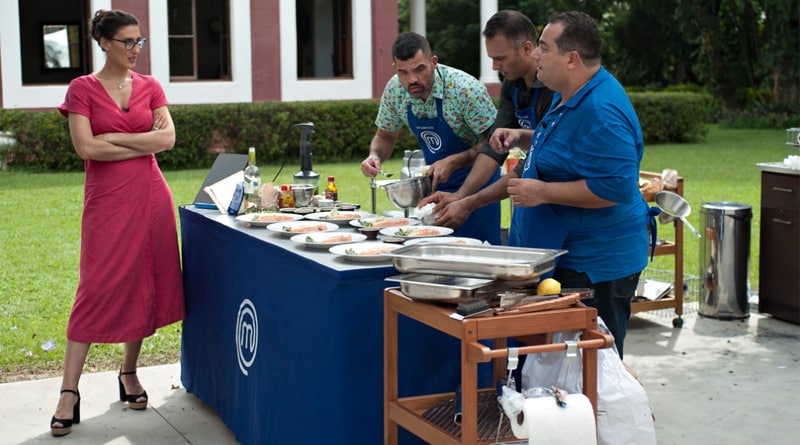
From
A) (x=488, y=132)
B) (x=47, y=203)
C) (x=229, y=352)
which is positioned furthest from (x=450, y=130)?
(x=47, y=203)

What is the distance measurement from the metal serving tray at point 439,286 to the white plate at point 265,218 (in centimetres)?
130

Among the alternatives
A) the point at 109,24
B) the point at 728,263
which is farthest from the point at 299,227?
the point at 728,263

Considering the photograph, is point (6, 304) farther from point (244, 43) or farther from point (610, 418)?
point (244, 43)

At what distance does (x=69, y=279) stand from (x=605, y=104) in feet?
18.1

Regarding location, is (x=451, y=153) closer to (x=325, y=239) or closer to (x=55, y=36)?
(x=325, y=239)

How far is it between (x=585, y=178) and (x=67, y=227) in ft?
25.1

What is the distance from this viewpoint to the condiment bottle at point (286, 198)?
4.99 metres

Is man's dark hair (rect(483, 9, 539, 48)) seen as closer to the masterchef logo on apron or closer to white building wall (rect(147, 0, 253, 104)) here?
the masterchef logo on apron

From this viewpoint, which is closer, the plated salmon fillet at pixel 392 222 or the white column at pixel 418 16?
the plated salmon fillet at pixel 392 222

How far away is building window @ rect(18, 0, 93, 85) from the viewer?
835 inches

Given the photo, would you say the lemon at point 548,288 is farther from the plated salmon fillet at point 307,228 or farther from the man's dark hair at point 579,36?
the plated salmon fillet at point 307,228

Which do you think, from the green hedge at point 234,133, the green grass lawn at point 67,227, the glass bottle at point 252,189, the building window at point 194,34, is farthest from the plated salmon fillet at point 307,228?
the building window at point 194,34

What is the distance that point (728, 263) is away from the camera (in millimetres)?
6465

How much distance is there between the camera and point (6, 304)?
7.01m
